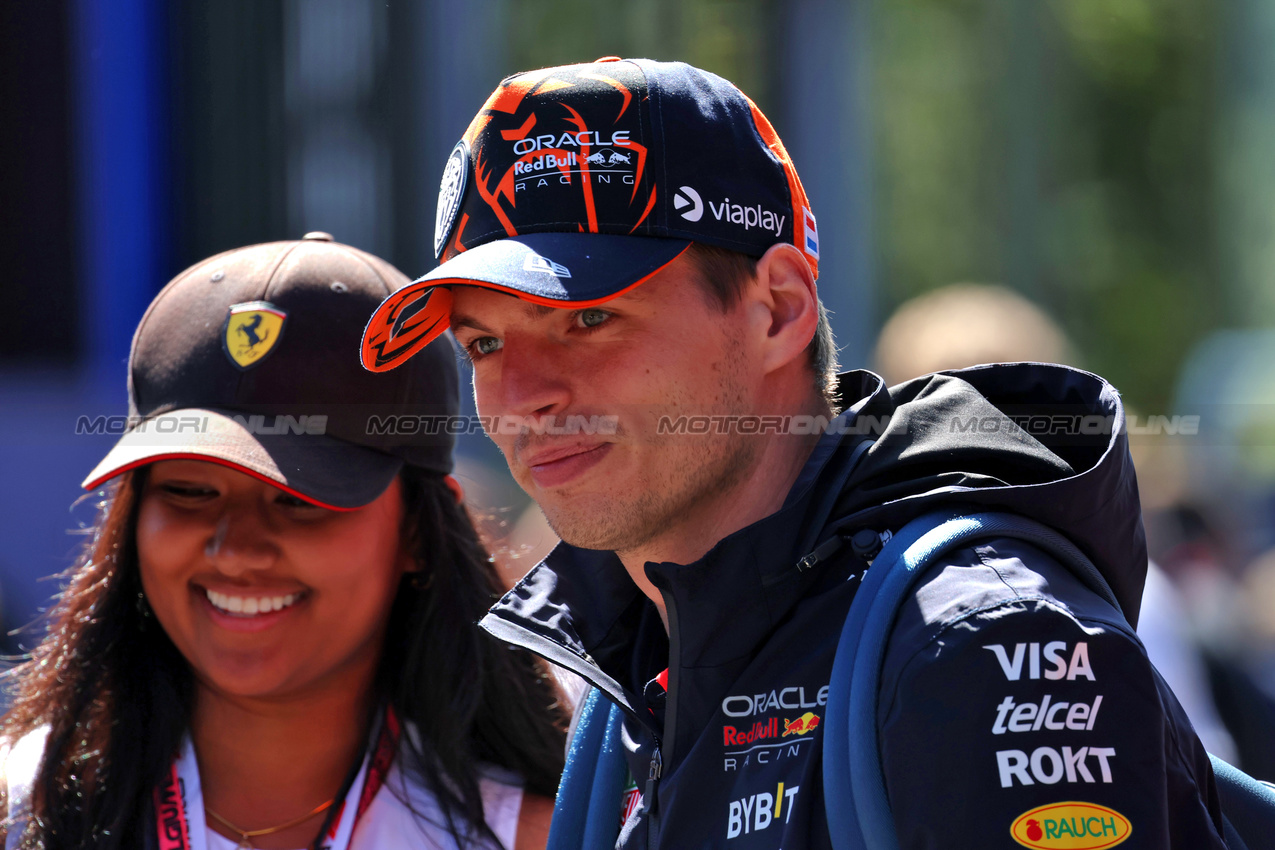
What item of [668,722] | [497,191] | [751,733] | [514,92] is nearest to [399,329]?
[497,191]

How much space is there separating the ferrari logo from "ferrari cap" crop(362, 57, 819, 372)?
18.3 inches

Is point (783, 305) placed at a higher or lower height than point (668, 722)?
higher

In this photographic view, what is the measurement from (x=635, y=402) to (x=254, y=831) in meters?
1.18

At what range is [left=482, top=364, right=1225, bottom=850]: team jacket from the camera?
1255mm

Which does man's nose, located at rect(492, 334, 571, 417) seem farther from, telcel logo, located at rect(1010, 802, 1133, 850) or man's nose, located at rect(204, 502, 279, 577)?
telcel logo, located at rect(1010, 802, 1133, 850)

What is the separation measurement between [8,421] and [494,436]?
4.66 metres

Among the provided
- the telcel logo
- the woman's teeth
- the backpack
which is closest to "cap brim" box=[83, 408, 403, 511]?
the woman's teeth

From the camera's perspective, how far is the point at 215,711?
2.43m

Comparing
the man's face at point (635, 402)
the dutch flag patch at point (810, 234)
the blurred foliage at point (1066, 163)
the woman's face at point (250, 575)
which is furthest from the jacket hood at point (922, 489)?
the blurred foliage at point (1066, 163)

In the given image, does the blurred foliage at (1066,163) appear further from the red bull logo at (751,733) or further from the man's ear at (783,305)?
the red bull logo at (751,733)

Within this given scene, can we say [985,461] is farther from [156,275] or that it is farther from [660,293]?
[156,275]

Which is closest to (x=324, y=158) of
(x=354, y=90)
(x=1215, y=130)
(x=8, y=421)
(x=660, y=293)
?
(x=354, y=90)

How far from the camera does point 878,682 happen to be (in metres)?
1.36

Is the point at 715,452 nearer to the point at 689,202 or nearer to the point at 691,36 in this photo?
the point at 689,202
